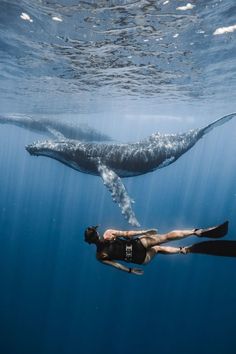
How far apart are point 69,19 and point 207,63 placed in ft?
30.8

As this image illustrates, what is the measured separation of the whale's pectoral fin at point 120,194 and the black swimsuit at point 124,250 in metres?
3.78

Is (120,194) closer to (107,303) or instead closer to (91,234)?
(91,234)

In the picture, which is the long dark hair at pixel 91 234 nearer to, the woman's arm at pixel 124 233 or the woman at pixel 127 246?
the woman at pixel 127 246

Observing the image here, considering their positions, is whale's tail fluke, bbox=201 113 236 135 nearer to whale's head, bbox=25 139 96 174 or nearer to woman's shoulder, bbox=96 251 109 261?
whale's head, bbox=25 139 96 174

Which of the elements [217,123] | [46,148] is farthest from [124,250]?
[217,123]

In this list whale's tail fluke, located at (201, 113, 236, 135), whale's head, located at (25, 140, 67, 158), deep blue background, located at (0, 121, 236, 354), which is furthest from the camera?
deep blue background, located at (0, 121, 236, 354)

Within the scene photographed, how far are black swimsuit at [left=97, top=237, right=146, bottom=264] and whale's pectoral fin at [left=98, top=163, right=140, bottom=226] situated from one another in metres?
3.78

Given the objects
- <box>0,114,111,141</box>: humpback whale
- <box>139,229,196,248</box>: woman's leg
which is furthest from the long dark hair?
<box>0,114,111,141</box>: humpback whale

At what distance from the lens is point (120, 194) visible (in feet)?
41.2

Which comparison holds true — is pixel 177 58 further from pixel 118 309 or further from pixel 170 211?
pixel 170 211

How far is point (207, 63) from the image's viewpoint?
18938 millimetres

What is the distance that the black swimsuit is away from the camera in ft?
24.0

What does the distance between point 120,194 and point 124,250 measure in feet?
17.4

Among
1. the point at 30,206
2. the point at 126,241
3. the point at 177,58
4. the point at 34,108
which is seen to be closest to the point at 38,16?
the point at 177,58
